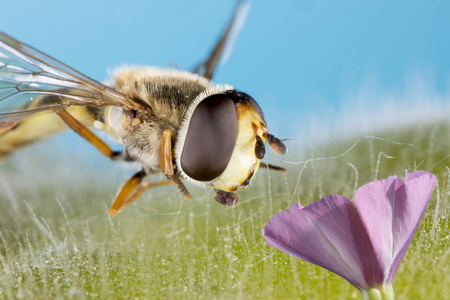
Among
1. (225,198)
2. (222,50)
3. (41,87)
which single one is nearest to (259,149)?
(225,198)

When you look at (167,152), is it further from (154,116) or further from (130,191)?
(130,191)

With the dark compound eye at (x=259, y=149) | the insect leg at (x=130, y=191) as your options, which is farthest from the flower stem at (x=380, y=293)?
the insect leg at (x=130, y=191)

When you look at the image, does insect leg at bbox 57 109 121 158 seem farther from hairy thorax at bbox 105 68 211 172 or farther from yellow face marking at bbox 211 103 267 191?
yellow face marking at bbox 211 103 267 191

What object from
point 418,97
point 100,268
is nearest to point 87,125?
point 100,268

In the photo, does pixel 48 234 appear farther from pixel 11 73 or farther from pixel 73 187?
pixel 73 187

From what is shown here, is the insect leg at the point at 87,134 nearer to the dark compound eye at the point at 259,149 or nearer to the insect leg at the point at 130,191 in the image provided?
the insect leg at the point at 130,191

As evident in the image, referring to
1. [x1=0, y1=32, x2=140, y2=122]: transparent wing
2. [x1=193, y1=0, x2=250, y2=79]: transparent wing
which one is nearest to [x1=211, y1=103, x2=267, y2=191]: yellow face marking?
[x1=0, y1=32, x2=140, y2=122]: transparent wing
